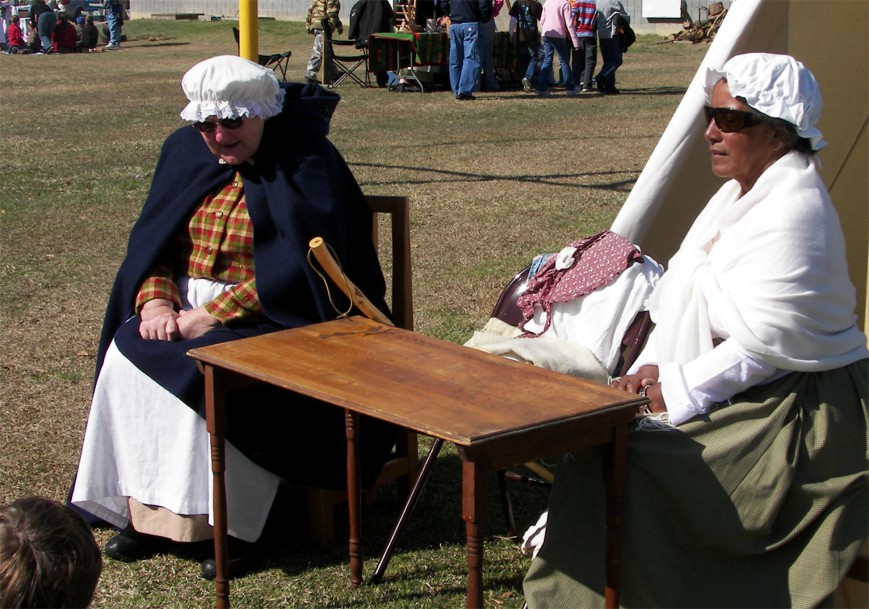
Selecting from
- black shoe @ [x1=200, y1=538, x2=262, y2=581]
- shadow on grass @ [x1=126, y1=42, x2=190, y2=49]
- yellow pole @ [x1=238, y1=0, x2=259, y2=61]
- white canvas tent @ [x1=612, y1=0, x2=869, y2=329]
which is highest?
shadow on grass @ [x1=126, y1=42, x2=190, y2=49]

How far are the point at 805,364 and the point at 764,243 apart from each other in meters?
0.32

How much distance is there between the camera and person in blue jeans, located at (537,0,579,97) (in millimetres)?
17344

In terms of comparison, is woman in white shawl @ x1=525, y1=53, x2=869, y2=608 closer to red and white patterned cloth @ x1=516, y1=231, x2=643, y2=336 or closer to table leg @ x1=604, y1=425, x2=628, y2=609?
table leg @ x1=604, y1=425, x2=628, y2=609

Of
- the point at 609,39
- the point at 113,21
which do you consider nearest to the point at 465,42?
the point at 609,39

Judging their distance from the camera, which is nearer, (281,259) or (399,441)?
(281,259)

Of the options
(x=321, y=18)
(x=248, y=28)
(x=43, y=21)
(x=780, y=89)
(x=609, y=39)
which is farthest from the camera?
(x=43, y=21)

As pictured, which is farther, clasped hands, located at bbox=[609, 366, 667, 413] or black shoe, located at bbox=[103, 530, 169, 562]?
black shoe, located at bbox=[103, 530, 169, 562]

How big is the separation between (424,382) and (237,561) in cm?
124

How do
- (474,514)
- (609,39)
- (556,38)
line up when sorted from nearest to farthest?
(474,514)
(556,38)
(609,39)

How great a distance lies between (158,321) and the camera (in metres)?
3.79

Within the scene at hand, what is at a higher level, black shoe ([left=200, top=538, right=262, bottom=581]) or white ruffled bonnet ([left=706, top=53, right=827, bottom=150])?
white ruffled bonnet ([left=706, top=53, right=827, bottom=150])

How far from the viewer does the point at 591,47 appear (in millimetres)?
18078

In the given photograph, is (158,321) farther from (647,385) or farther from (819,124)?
(819,124)

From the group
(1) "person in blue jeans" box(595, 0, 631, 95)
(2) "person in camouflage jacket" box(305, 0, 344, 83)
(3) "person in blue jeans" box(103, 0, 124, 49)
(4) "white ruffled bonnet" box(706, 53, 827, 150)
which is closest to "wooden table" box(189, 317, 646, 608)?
(4) "white ruffled bonnet" box(706, 53, 827, 150)
